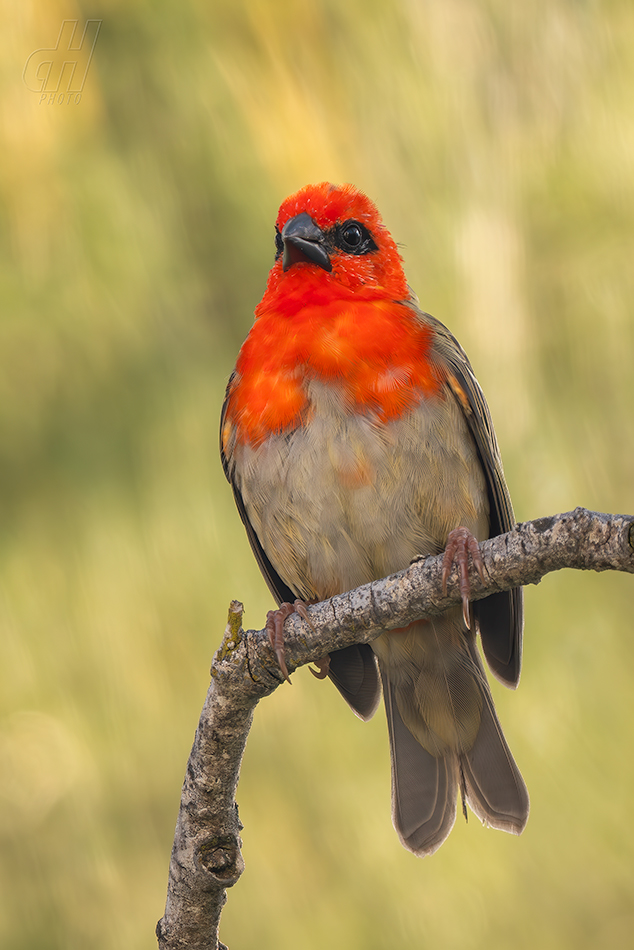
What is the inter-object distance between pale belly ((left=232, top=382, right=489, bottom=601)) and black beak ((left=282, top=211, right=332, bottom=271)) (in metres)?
0.48

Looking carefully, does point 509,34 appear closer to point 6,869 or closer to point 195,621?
point 195,621

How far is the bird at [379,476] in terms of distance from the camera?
7.86 feet

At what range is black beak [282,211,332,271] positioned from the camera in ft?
8.71

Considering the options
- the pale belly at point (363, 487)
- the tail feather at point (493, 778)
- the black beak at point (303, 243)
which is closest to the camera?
the pale belly at point (363, 487)

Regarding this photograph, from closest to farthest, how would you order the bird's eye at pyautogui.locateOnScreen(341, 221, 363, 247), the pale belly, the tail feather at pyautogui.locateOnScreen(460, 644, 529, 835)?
1. the pale belly
2. the tail feather at pyautogui.locateOnScreen(460, 644, 529, 835)
3. the bird's eye at pyautogui.locateOnScreen(341, 221, 363, 247)

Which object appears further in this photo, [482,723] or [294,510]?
[482,723]

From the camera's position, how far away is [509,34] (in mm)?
3102

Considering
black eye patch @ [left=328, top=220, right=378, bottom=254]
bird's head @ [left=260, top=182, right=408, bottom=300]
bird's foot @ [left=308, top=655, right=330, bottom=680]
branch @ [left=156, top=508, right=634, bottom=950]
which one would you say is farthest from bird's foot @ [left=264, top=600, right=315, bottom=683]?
black eye patch @ [left=328, top=220, right=378, bottom=254]

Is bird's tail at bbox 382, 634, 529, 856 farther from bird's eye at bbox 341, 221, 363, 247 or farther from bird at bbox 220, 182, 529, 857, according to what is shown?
bird's eye at bbox 341, 221, 363, 247

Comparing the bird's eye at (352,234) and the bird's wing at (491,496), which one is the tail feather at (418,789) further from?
the bird's eye at (352,234)

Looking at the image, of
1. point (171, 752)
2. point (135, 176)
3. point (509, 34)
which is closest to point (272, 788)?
point (171, 752)

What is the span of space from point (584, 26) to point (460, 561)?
7.02 ft

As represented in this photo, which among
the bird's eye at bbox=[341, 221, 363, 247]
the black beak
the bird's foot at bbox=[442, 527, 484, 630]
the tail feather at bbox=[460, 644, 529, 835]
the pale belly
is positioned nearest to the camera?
the bird's foot at bbox=[442, 527, 484, 630]

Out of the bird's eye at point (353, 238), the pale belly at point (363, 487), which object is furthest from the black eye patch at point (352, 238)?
the pale belly at point (363, 487)
